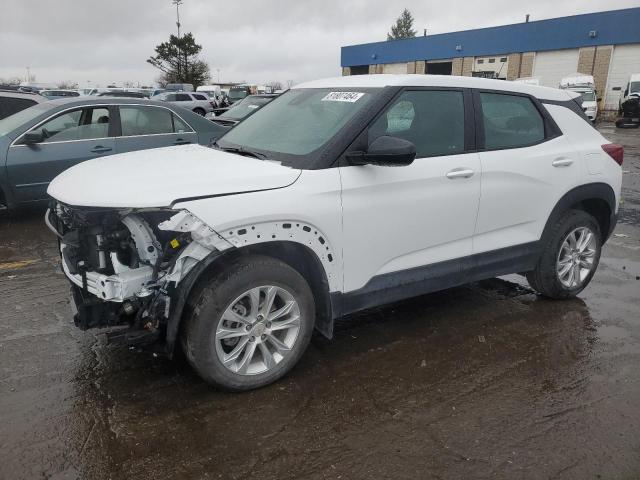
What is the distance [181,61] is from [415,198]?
192 feet

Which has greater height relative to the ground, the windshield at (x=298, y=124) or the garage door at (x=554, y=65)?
the garage door at (x=554, y=65)

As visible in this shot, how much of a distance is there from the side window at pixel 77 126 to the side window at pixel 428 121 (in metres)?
5.19

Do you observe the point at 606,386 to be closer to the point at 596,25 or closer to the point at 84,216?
the point at 84,216

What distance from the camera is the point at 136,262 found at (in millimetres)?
2850

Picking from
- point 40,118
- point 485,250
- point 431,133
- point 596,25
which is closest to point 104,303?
point 431,133

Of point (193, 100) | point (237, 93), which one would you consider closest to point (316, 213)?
point (193, 100)


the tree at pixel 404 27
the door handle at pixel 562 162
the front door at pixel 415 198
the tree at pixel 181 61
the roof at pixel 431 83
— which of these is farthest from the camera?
the tree at pixel 404 27

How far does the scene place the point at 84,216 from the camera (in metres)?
2.76

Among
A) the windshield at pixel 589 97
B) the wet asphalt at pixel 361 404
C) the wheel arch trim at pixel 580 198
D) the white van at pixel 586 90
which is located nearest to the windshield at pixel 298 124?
the wet asphalt at pixel 361 404

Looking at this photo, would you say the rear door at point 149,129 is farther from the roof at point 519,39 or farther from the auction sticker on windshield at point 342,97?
the roof at point 519,39

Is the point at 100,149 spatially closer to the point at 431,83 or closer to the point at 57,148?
the point at 57,148

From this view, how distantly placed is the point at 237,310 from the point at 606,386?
234cm

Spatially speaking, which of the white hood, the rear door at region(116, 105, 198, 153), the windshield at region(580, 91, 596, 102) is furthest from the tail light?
the windshield at region(580, 91, 596, 102)

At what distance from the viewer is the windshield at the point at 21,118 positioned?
6879 millimetres
